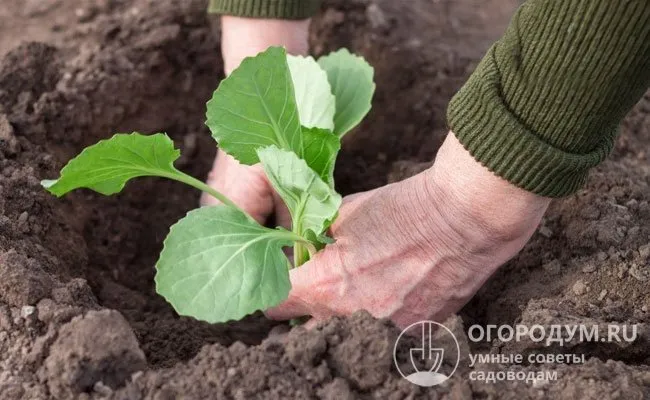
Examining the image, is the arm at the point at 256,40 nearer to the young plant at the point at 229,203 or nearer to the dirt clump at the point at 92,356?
the young plant at the point at 229,203

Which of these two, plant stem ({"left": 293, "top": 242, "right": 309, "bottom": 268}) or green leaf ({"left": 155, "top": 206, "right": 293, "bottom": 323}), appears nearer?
green leaf ({"left": 155, "top": 206, "right": 293, "bottom": 323})

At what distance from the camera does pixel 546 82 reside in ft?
5.12

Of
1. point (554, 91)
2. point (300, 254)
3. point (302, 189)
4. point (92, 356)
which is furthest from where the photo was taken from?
point (300, 254)

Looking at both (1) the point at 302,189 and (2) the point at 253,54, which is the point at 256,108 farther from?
(2) the point at 253,54

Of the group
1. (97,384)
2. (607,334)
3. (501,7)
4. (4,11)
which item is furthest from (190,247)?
(501,7)

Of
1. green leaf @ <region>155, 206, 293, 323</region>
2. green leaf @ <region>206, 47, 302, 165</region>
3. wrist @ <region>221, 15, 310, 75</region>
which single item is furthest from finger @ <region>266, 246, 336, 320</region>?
wrist @ <region>221, 15, 310, 75</region>

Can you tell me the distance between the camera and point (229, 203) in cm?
186

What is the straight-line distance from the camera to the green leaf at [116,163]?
165cm

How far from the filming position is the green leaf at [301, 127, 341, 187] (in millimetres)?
1741

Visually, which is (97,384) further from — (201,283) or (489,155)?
(489,155)

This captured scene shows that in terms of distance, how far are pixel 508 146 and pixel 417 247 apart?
311 millimetres

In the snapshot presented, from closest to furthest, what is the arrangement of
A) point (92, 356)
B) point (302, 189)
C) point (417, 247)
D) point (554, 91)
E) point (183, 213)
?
point (92, 356)
point (554, 91)
point (302, 189)
point (417, 247)
point (183, 213)
